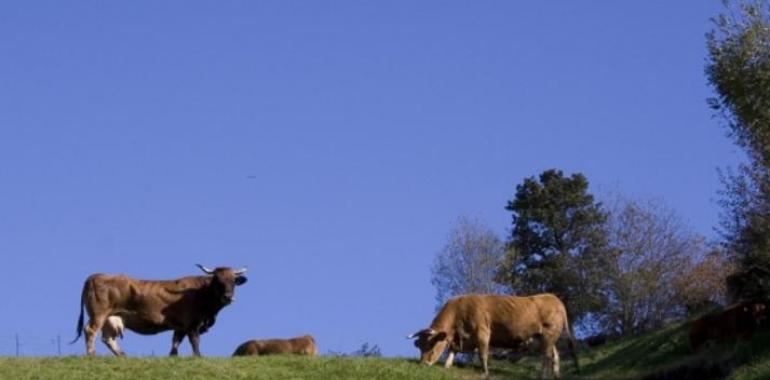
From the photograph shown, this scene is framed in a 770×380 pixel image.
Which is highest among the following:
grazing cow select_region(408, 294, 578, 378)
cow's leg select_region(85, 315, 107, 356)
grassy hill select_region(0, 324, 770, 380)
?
cow's leg select_region(85, 315, 107, 356)

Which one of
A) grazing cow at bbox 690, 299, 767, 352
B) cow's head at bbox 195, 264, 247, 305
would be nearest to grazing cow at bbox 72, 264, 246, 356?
cow's head at bbox 195, 264, 247, 305

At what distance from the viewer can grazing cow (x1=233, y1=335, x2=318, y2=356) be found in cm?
5038

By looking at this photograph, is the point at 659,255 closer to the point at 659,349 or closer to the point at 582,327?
the point at 582,327

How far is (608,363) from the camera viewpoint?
50.7m

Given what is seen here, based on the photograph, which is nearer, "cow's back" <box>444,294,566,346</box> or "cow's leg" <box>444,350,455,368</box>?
"cow's leg" <box>444,350,455,368</box>

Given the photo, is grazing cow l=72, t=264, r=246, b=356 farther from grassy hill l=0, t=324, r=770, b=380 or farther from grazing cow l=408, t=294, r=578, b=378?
grazing cow l=408, t=294, r=578, b=378

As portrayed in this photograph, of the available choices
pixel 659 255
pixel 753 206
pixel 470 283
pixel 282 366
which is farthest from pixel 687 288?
pixel 282 366

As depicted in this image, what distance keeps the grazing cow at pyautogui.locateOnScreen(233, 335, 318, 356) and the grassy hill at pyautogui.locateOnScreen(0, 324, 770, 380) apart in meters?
5.90

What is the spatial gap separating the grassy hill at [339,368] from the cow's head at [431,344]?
0.52 meters

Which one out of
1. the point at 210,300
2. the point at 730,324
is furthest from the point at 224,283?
the point at 730,324

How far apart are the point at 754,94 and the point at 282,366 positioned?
54.6ft

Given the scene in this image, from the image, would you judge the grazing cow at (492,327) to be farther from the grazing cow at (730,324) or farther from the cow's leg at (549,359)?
the grazing cow at (730,324)

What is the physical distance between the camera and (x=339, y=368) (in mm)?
42562

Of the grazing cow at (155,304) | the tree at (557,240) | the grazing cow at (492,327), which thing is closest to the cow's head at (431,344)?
the grazing cow at (492,327)
